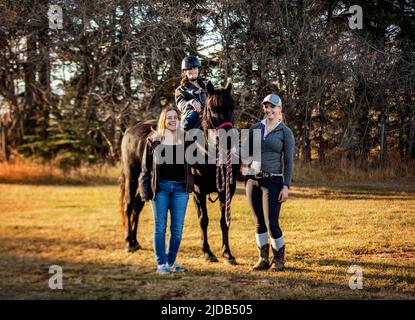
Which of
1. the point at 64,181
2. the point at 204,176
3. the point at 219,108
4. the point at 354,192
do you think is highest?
the point at 219,108

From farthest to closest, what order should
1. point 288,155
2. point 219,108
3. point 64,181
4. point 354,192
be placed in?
point 64,181
point 354,192
point 219,108
point 288,155

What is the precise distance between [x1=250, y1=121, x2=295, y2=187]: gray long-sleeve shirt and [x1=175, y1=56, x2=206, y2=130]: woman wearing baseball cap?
1.11 meters

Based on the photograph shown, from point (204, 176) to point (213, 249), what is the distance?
1176mm

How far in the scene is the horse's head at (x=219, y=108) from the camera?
16.4 feet

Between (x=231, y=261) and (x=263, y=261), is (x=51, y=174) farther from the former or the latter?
(x=263, y=261)

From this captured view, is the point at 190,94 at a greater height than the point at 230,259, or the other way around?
the point at 190,94

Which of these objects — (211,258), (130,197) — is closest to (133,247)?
(130,197)

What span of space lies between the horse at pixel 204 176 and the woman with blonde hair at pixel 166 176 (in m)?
0.59

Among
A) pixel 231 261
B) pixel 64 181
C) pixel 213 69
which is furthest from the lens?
pixel 213 69

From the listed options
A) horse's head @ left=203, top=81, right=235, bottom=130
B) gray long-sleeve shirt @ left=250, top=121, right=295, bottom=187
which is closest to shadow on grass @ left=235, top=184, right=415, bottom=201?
gray long-sleeve shirt @ left=250, top=121, right=295, bottom=187

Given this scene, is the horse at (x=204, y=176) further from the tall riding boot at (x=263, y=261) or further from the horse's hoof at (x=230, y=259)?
the tall riding boot at (x=263, y=261)

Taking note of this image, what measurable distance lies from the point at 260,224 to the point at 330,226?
302 cm

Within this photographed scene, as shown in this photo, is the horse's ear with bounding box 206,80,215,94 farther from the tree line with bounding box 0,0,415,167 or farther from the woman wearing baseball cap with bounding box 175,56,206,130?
the tree line with bounding box 0,0,415,167

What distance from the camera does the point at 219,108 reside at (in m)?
5.01
